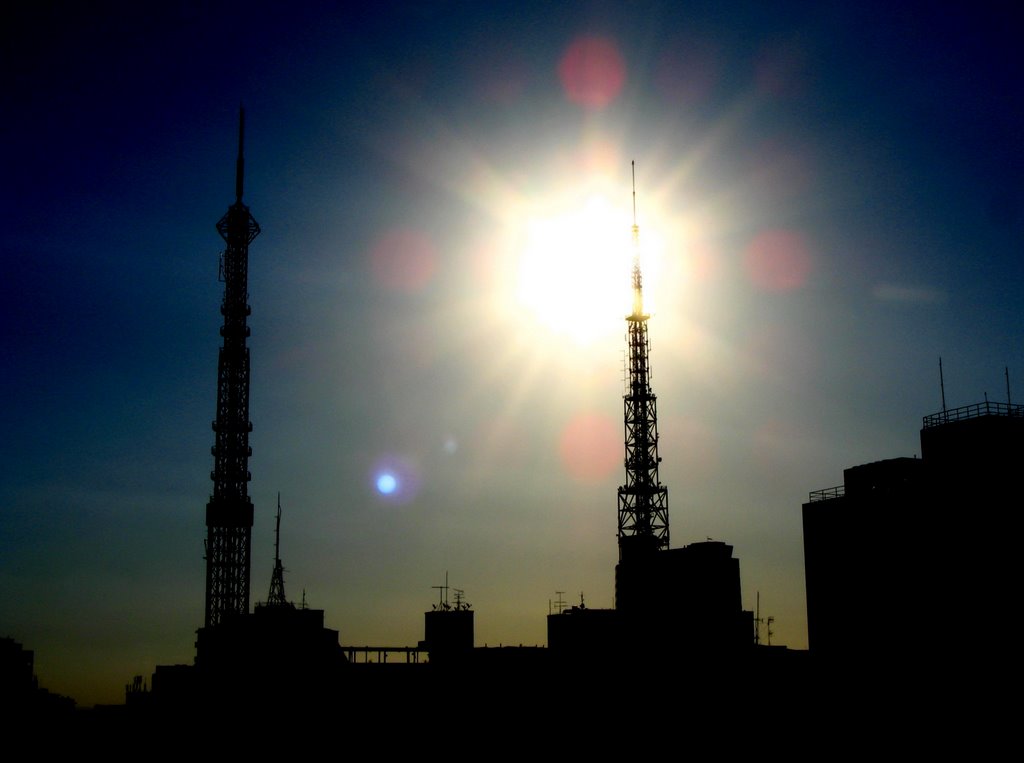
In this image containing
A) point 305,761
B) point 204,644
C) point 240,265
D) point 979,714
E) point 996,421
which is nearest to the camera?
point 979,714

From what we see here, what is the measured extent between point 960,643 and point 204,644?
7709cm

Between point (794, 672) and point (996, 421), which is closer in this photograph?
point (996, 421)

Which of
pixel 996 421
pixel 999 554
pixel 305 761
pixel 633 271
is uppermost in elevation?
pixel 633 271

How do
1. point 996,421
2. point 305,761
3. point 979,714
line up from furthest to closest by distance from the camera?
point 305,761, point 996,421, point 979,714

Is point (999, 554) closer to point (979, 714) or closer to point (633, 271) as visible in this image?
point (979, 714)

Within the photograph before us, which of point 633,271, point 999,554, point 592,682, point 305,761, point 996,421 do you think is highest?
point 633,271

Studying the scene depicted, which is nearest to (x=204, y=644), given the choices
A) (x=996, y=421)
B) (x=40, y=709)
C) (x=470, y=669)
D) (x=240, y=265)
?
(x=40, y=709)

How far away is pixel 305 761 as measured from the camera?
278 ft

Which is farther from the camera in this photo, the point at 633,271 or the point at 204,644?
the point at 633,271

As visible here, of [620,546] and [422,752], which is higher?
[620,546]

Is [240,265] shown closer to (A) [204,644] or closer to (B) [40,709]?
(A) [204,644]

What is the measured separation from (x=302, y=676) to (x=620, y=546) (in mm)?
38151

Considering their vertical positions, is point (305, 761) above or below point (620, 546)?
below

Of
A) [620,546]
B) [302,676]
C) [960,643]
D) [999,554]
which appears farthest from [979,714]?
[302,676]
